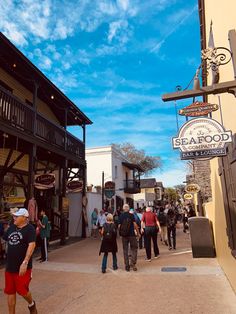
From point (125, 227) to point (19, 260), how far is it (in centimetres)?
422

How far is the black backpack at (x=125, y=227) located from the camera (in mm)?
8242

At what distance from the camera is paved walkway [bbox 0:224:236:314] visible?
203 inches

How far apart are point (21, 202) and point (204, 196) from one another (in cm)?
1102

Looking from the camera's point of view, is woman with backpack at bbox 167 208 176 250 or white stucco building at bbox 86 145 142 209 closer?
woman with backpack at bbox 167 208 176 250

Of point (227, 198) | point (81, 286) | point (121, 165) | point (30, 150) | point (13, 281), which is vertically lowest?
point (81, 286)

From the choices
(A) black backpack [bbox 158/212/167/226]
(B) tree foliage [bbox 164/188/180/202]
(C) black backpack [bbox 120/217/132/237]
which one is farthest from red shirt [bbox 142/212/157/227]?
(B) tree foliage [bbox 164/188/180/202]

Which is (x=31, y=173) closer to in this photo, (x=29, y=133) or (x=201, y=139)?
(x=29, y=133)

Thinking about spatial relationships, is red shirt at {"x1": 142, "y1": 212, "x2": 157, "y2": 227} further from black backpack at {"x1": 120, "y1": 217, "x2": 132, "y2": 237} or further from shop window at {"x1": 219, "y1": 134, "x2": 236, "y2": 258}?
shop window at {"x1": 219, "y1": 134, "x2": 236, "y2": 258}

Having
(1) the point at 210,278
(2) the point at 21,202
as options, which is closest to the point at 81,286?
(1) the point at 210,278

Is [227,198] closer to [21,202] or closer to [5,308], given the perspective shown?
[5,308]

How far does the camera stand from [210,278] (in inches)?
273

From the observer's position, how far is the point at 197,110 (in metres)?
4.77

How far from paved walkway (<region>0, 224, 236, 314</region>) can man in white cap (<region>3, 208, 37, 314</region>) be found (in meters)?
0.85

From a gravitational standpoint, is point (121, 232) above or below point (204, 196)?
below
